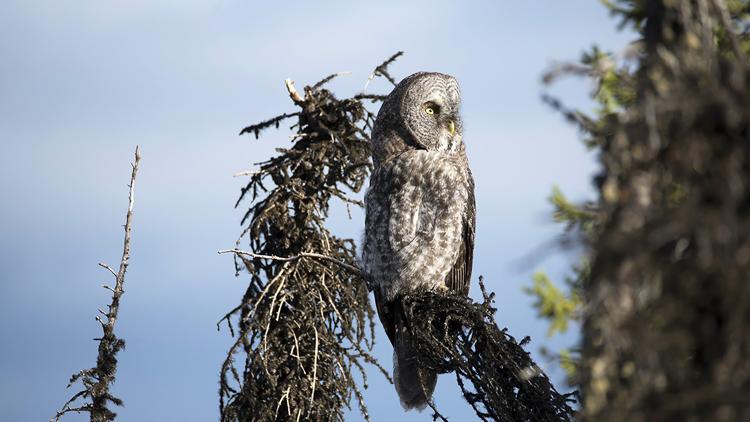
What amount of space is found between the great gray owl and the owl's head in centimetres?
1

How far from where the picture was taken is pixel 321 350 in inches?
343

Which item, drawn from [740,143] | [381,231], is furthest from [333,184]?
[740,143]

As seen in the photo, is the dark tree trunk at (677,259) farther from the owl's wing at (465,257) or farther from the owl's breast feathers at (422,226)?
the owl's wing at (465,257)

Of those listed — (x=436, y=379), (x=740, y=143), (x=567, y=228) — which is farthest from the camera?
(x=436, y=379)

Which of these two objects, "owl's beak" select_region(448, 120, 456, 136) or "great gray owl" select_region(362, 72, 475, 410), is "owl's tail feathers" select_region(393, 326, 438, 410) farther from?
"owl's beak" select_region(448, 120, 456, 136)

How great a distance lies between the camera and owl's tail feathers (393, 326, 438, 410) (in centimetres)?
832

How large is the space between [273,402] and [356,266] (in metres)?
1.52

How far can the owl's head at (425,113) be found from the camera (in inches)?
356

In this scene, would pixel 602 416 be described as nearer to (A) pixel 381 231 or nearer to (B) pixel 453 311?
(B) pixel 453 311

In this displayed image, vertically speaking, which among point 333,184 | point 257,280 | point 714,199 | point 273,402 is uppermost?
point 333,184

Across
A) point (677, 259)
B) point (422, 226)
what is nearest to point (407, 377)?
point (422, 226)

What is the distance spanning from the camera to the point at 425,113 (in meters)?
9.20

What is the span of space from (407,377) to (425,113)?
2.62m

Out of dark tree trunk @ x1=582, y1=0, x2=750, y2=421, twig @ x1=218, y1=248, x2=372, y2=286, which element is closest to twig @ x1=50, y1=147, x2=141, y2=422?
twig @ x1=218, y1=248, x2=372, y2=286
